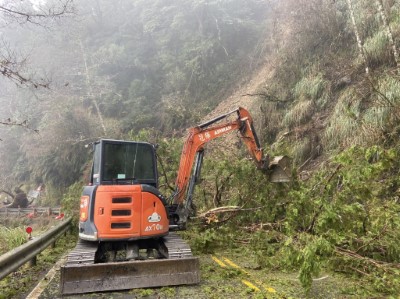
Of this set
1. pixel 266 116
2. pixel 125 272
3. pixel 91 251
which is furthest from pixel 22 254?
pixel 266 116

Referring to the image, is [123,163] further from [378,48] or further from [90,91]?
[90,91]

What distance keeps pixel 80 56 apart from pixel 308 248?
3616 centimetres

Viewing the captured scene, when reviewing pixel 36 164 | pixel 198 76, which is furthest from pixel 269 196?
pixel 36 164

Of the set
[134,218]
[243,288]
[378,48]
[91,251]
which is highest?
[378,48]

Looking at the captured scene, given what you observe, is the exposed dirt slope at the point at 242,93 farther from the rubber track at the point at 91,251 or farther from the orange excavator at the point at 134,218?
the rubber track at the point at 91,251

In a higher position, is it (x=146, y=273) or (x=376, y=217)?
(x=376, y=217)

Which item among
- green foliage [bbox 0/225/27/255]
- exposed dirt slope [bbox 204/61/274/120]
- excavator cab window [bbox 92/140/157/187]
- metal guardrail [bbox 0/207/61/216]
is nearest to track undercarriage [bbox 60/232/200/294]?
excavator cab window [bbox 92/140/157/187]

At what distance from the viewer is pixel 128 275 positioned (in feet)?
19.4

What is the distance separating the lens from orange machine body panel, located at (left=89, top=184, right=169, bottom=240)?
656 centimetres

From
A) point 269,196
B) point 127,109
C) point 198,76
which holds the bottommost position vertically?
point 269,196

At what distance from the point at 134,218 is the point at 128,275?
1055 mm

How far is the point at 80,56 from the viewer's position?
37.0m

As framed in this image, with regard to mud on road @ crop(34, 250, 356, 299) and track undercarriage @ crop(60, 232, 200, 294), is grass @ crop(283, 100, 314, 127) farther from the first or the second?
track undercarriage @ crop(60, 232, 200, 294)

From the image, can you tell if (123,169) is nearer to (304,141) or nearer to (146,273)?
(146,273)
